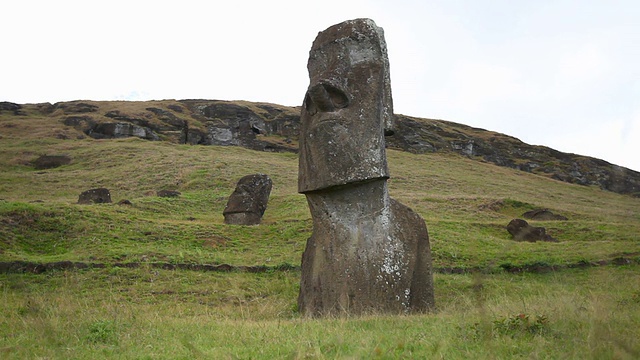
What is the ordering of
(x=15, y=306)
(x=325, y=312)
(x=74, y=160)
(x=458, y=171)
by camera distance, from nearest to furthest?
(x=15, y=306), (x=325, y=312), (x=74, y=160), (x=458, y=171)

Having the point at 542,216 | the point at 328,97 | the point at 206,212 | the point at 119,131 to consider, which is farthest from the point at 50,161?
the point at 328,97

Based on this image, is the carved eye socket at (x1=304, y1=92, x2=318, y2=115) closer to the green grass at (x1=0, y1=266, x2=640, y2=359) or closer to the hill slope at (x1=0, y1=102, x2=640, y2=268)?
the green grass at (x1=0, y1=266, x2=640, y2=359)

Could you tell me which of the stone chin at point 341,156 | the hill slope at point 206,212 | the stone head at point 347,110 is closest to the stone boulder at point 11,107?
the hill slope at point 206,212

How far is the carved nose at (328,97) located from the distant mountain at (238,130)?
183 feet

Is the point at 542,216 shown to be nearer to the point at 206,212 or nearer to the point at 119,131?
the point at 206,212

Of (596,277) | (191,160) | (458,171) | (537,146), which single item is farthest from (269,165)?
(537,146)

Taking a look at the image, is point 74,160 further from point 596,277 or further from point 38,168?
point 596,277

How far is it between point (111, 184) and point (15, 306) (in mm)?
31292

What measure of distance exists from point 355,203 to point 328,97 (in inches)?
68.7

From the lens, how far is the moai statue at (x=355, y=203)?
325 inches

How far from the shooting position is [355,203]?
8625mm

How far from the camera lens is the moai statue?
8266 mm

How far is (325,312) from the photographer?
8125mm

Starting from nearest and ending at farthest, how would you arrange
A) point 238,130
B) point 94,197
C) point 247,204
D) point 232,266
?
point 232,266, point 247,204, point 94,197, point 238,130
